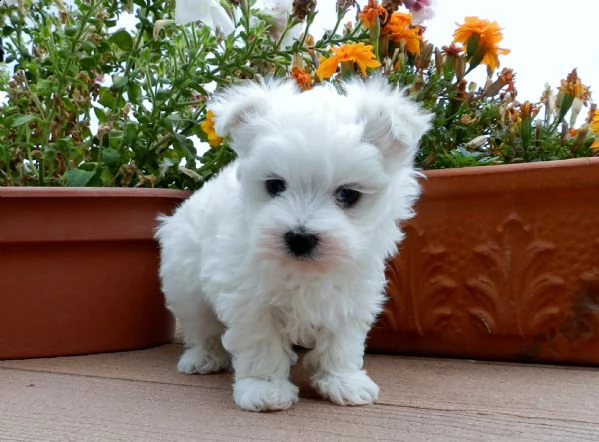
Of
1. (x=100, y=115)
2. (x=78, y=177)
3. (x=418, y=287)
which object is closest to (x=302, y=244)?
(x=418, y=287)

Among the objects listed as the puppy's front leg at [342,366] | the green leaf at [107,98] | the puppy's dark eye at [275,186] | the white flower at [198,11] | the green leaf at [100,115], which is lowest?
the puppy's front leg at [342,366]

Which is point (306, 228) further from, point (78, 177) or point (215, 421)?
point (78, 177)

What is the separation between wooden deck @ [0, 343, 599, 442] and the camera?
1669 millimetres

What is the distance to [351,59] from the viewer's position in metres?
2.50

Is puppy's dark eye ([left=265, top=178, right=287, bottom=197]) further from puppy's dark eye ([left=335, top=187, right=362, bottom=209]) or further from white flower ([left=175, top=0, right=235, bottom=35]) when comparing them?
white flower ([left=175, top=0, right=235, bottom=35])

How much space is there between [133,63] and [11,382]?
139 cm

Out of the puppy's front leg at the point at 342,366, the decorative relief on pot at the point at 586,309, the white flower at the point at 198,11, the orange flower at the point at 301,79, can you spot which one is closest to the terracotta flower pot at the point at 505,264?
the decorative relief on pot at the point at 586,309

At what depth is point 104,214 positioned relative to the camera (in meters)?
2.51

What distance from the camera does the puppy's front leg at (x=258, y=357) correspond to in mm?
1983

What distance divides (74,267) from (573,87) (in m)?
2.01

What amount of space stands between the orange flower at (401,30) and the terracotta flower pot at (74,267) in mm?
1076

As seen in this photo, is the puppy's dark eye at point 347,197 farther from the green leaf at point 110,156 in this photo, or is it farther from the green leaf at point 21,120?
the green leaf at point 21,120

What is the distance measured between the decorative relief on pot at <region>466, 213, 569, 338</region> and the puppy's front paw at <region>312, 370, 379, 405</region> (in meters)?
0.63

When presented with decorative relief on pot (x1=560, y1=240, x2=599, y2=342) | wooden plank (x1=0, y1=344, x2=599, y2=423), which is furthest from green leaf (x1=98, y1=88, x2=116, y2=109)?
decorative relief on pot (x1=560, y1=240, x2=599, y2=342)
